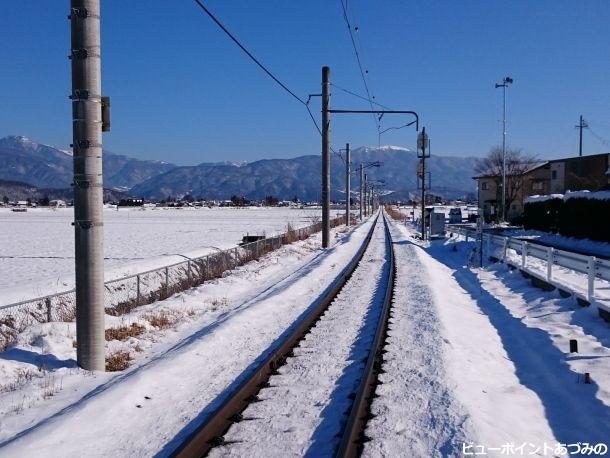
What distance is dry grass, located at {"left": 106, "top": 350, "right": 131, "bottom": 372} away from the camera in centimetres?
831

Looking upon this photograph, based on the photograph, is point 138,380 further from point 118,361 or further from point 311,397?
point 311,397

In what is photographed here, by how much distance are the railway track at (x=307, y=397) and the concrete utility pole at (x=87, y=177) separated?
232 centimetres

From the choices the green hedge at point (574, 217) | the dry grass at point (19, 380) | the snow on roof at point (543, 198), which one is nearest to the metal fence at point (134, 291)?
the dry grass at point (19, 380)

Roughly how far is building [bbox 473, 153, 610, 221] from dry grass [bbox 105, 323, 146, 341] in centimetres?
6084

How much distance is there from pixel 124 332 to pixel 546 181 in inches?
3370

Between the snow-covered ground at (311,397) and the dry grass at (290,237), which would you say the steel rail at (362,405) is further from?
the dry grass at (290,237)

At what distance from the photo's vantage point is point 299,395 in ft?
22.7

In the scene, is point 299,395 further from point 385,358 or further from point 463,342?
point 463,342

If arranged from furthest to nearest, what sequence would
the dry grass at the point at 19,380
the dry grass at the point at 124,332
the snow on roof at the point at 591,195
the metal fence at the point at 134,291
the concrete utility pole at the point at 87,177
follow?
the snow on roof at the point at 591,195 → the metal fence at the point at 134,291 → the dry grass at the point at 124,332 → the concrete utility pole at the point at 87,177 → the dry grass at the point at 19,380

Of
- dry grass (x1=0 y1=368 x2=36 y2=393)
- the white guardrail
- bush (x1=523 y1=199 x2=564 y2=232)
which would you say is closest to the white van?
bush (x1=523 y1=199 x2=564 y2=232)

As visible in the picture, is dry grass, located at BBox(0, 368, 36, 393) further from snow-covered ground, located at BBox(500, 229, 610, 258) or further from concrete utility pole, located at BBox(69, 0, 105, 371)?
snow-covered ground, located at BBox(500, 229, 610, 258)

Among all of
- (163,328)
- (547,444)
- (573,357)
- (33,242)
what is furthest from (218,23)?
(33,242)

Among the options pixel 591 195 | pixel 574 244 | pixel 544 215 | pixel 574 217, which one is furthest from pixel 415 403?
pixel 544 215

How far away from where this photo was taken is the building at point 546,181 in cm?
7088
